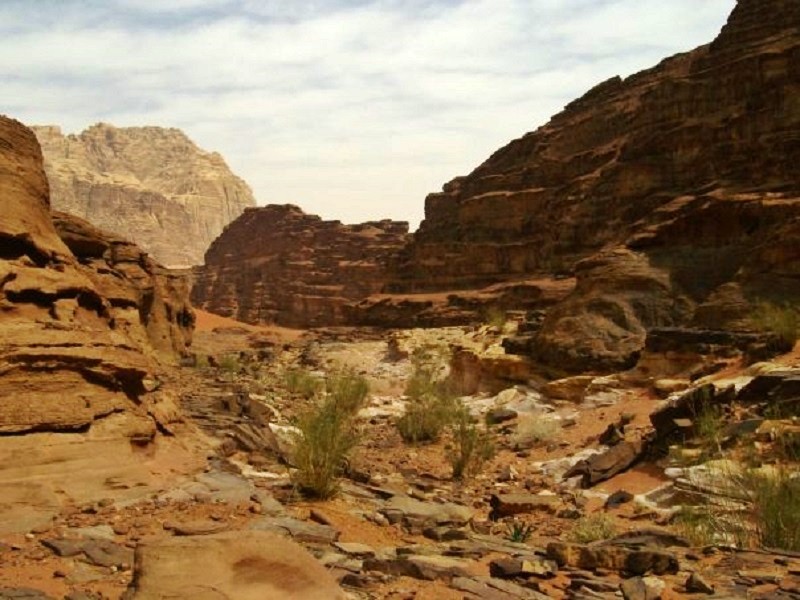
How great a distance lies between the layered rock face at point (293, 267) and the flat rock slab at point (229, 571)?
63.3 m

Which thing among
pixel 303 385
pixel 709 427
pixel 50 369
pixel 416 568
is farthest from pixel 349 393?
pixel 416 568

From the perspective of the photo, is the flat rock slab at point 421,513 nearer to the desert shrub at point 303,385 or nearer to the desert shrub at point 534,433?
the desert shrub at point 534,433

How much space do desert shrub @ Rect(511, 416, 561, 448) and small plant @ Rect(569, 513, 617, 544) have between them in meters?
5.52

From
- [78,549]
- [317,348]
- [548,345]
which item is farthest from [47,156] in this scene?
[78,549]

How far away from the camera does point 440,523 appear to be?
6258 mm

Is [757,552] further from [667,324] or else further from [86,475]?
[667,324]

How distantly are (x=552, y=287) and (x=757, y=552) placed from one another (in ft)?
100

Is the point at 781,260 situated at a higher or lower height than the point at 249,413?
higher

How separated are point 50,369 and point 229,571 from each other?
3297mm

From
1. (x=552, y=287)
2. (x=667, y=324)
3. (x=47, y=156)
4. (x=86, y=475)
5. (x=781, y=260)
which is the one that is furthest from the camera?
(x=47, y=156)

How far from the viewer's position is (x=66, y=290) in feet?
23.1

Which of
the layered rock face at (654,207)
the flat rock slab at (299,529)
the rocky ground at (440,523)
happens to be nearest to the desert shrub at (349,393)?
the rocky ground at (440,523)

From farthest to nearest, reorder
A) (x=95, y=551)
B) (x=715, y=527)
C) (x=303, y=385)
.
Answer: (x=303, y=385) → (x=715, y=527) → (x=95, y=551)

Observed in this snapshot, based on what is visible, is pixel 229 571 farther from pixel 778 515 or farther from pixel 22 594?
pixel 778 515
